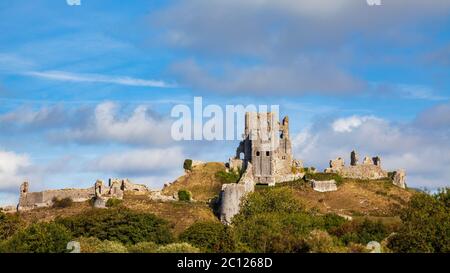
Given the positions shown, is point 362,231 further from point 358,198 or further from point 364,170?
point 364,170

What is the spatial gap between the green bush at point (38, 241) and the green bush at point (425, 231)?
92.3 ft

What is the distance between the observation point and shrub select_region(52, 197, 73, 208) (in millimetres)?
123019

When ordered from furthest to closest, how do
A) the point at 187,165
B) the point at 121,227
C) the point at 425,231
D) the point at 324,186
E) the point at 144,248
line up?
the point at 187,165, the point at 324,186, the point at 121,227, the point at 144,248, the point at 425,231

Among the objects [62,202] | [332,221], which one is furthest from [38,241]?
[62,202]

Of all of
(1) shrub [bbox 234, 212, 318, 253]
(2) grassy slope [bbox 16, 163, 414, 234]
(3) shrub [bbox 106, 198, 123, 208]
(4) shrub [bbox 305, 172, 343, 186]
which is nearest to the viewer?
(1) shrub [bbox 234, 212, 318, 253]

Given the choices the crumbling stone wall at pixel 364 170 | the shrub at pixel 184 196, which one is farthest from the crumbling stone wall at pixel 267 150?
the shrub at pixel 184 196

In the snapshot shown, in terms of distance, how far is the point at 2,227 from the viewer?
99.1m

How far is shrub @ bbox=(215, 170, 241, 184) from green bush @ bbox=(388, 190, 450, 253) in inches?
2302

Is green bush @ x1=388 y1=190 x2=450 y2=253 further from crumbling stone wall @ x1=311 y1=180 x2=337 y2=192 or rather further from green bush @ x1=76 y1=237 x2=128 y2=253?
crumbling stone wall @ x1=311 y1=180 x2=337 y2=192

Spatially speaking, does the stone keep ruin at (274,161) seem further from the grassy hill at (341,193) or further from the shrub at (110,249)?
the shrub at (110,249)

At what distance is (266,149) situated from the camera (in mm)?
141125

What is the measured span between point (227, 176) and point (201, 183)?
169 inches

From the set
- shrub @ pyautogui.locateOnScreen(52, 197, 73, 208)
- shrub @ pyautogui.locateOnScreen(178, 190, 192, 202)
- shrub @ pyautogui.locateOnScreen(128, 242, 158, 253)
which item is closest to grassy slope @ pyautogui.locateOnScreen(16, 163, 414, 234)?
shrub @ pyautogui.locateOnScreen(52, 197, 73, 208)
